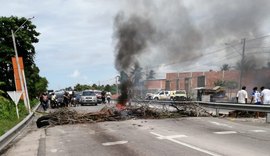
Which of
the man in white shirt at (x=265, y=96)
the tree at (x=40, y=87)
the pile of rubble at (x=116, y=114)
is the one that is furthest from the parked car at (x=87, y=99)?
the man in white shirt at (x=265, y=96)

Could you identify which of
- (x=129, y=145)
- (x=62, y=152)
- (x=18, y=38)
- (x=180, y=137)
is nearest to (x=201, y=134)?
(x=180, y=137)

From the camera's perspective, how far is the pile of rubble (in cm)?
1754

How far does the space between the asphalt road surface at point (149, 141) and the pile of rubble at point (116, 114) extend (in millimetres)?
1139

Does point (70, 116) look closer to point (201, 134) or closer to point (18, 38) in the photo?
point (201, 134)

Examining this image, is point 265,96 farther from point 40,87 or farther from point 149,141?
point 40,87

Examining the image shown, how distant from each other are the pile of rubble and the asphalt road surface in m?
1.14

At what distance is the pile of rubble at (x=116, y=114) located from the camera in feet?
57.5

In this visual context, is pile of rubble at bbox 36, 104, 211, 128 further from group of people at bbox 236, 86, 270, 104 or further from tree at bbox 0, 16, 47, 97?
tree at bbox 0, 16, 47, 97

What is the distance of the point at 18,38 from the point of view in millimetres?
39562

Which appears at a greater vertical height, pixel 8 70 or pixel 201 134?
pixel 8 70

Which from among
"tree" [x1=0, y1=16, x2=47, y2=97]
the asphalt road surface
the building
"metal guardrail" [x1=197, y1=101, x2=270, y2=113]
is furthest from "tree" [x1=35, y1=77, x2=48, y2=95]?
the asphalt road surface

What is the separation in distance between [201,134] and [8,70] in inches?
1194

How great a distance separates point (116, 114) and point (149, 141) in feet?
23.8

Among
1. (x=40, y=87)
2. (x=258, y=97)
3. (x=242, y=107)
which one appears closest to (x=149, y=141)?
(x=242, y=107)
